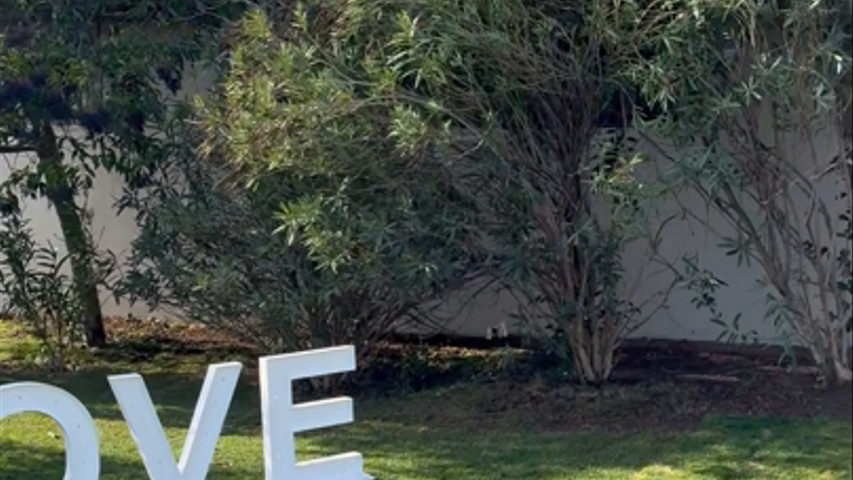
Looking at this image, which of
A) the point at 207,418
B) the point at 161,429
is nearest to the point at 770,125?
the point at 207,418

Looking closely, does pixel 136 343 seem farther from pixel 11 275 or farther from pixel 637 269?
pixel 637 269

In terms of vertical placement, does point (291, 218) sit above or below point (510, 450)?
above

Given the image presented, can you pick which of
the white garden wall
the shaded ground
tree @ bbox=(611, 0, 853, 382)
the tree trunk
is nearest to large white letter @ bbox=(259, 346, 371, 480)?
the shaded ground

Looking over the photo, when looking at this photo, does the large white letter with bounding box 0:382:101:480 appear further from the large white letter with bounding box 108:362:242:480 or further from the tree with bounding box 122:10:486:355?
the tree with bounding box 122:10:486:355

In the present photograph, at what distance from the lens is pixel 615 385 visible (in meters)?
8.94

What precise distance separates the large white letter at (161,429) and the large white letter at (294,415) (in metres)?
0.19

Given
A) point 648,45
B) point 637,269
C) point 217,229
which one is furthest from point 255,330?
point 648,45

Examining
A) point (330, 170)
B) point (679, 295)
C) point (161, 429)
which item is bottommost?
point (161, 429)

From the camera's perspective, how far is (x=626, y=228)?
777 cm

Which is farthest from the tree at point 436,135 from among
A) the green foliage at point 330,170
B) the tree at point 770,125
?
the tree at point 770,125

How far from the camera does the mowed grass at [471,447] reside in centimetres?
724

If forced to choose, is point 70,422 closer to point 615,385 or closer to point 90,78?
Result: point 90,78

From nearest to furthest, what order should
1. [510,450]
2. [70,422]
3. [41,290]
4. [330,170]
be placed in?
[70,422]
[330,170]
[510,450]
[41,290]

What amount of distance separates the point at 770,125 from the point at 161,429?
13.8ft
